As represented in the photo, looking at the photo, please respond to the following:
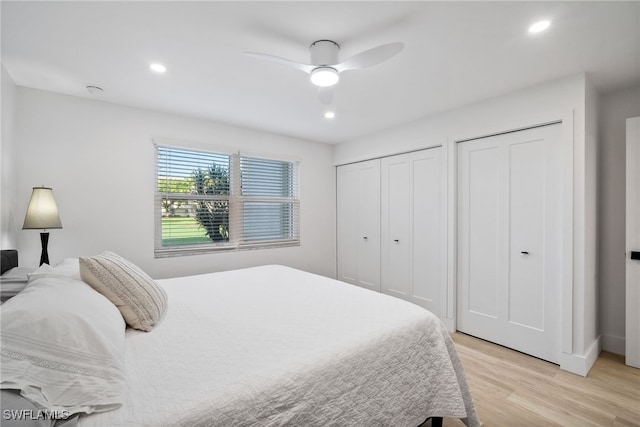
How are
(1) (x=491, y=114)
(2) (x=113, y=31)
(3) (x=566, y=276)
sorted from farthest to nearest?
(1) (x=491, y=114) → (3) (x=566, y=276) → (2) (x=113, y=31)

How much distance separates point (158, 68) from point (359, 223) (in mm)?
3125

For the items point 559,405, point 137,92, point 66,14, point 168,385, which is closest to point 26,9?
point 66,14

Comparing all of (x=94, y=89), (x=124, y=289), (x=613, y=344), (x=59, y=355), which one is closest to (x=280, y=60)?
(x=124, y=289)

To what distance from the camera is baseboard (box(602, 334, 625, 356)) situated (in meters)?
2.59

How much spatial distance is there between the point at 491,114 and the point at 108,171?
3.90 meters

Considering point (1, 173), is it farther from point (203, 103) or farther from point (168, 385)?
point (168, 385)

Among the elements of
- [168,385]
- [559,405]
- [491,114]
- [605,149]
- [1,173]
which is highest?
[491,114]

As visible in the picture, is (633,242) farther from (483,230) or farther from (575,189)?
(483,230)

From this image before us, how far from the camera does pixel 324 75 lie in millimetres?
1817

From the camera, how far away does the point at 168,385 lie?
984 mm

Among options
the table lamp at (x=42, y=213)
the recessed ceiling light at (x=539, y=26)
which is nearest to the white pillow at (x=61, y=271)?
the table lamp at (x=42, y=213)

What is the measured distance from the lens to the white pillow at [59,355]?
2.60ft

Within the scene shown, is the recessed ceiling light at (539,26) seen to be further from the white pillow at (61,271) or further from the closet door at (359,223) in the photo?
the white pillow at (61,271)

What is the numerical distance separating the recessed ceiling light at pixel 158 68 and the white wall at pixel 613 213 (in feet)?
12.9
